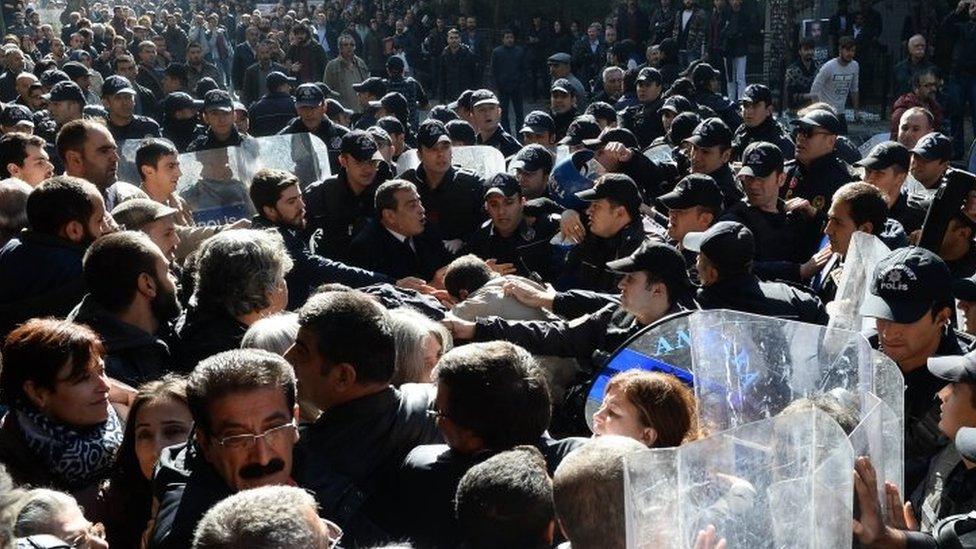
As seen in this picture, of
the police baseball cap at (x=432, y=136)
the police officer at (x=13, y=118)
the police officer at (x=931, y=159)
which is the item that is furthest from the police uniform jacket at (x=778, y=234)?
the police officer at (x=13, y=118)

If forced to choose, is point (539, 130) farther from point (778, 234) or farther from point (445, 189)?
point (778, 234)

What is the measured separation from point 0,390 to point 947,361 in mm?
2721

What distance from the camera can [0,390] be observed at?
3654 millimetres

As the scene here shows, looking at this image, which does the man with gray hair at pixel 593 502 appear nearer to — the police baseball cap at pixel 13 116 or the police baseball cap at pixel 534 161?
the police baseball cap at pixel 534 161

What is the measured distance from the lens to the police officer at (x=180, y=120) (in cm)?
1062

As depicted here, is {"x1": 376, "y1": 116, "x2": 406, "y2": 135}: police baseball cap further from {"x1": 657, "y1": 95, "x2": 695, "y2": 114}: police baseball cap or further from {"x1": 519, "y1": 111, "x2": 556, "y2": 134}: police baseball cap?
{"x1": 657, "y1": 95, "x2": 695, "y2": 114}: police baseball cap

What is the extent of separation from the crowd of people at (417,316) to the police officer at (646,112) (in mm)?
807

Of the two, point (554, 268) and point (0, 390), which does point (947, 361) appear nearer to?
point (0, 390)

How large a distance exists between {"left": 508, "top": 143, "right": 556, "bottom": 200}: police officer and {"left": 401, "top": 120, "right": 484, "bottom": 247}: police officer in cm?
26

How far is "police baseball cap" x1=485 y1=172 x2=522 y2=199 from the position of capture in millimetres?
6648

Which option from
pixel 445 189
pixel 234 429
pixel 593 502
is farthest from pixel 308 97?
pixel 593 502

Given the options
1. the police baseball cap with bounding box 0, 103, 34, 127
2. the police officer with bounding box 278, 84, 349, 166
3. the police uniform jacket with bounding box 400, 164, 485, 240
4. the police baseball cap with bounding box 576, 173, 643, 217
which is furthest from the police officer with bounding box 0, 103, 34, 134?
the police baseball cap with bounding box 576, 173, 643, 217

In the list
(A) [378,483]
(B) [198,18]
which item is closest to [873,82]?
(B) [198,18]

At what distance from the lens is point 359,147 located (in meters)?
7.38
